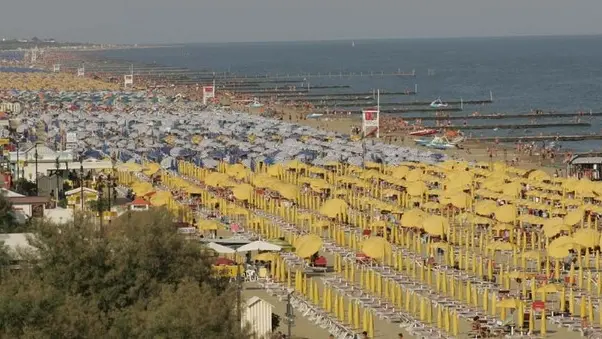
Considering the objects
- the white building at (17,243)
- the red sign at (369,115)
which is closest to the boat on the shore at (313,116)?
the red sign at (369,115)

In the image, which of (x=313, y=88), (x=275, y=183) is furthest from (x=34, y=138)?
(x=313, y=88)

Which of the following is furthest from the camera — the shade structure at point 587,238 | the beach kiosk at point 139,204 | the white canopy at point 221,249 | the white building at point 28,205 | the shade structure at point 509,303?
the beach kiosk at point 139,204

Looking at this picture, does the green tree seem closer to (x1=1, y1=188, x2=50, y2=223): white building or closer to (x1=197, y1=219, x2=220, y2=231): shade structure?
(x1=1, y1=188, x2=50, y2=223): white building

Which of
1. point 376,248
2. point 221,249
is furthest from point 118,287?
point 376,248

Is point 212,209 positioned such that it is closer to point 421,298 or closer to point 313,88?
point 421,298

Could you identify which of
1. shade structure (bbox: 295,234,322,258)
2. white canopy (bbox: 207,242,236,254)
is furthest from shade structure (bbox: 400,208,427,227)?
white canopy (bbox: 207,242,236,254)

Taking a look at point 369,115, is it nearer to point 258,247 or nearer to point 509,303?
point 258,247

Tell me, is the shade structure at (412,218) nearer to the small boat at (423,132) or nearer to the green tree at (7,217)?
the green tree at (7,217)
